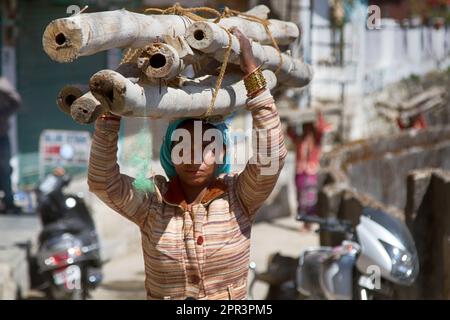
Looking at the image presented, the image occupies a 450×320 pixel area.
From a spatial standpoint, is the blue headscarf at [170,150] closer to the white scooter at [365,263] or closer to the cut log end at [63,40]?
the cut log end at [63,40]

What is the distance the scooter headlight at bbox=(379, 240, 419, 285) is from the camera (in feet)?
18.2

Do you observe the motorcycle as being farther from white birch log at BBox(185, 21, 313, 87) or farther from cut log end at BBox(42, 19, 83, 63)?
cut log end at BBox(42, 19, 83, 63)

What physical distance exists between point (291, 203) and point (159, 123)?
31.4 ft

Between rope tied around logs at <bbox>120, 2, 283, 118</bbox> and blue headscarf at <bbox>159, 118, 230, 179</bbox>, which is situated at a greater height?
rope tied around logs at <bbox>120, 2, 283, 118</bbox>

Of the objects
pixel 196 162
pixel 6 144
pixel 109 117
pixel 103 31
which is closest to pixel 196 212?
pixel 196 162

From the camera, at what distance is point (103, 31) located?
3281 mm

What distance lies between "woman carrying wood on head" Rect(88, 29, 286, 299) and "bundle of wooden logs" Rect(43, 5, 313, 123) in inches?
8.8

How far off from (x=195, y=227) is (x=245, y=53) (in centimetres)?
75

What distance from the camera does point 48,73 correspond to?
1194cm

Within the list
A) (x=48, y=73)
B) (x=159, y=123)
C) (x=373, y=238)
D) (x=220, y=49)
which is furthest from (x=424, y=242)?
(x=48, y=73)

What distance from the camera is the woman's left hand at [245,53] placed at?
12.3 ft

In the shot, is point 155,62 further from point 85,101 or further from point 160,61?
point 85,101

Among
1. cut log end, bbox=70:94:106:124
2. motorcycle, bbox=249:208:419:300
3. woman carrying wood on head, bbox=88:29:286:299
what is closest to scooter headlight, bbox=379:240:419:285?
motorcycle, bbox=249:208:419:300
